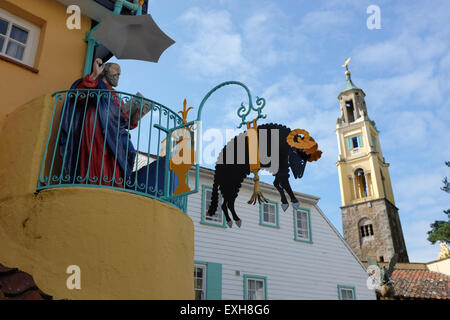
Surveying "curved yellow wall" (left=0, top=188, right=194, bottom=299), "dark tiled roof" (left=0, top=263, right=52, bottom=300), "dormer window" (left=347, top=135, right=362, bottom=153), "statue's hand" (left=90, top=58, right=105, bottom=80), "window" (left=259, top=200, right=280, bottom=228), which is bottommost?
"dark tiled roof" (left=0, top=263, right=52, bottom=300)

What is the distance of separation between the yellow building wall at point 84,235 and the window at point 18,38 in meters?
1.64

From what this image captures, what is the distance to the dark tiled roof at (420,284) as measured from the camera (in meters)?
23.4

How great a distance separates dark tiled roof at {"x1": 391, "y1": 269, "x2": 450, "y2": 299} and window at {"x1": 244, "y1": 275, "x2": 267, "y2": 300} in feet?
35.0

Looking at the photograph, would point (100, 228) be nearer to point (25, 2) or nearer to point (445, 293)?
point (25, 2)

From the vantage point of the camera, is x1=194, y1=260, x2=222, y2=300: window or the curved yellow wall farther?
x1=194, y1=260, x2=222, y2=300: window

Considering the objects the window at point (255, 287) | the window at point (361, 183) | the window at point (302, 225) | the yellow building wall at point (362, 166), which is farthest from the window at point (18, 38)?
the window at point (361, 183)

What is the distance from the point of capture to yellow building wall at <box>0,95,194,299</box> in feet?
14.6

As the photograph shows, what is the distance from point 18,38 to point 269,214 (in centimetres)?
1215

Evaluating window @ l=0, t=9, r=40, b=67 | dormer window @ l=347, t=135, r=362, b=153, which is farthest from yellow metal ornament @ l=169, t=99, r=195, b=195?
dormer window @ l=347, t=135, r=362, b=153

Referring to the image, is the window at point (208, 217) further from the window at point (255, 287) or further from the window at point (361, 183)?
the window at point (361, 183)

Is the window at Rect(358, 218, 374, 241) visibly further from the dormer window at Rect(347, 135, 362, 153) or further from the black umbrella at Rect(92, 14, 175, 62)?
the black umbrella at Rect(92, 14, 175, 62)

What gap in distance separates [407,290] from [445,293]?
2060 millimetres
